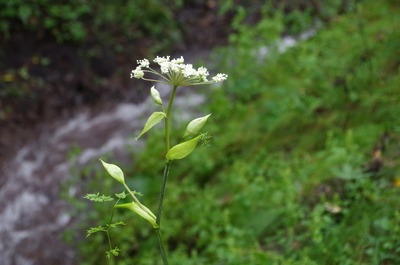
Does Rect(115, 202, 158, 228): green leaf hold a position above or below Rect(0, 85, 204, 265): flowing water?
below

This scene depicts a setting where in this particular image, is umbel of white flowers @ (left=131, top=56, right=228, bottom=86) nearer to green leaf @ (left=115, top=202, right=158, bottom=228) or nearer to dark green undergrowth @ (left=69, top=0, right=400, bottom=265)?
green leaf @ (left=115, top=202, right=158, bottom=228)

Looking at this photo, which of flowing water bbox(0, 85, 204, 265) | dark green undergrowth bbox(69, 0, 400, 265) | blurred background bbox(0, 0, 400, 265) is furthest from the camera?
flowing water bbox(0, 85, 204, 265)

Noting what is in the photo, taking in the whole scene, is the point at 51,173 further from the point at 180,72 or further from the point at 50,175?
the point at 180,72

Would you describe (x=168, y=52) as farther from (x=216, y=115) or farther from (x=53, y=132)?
(x=216, y=115)

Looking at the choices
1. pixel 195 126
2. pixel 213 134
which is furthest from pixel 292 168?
pixel 195 126

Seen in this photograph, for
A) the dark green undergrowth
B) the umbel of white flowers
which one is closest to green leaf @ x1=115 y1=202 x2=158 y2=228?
the umbel of white flowers

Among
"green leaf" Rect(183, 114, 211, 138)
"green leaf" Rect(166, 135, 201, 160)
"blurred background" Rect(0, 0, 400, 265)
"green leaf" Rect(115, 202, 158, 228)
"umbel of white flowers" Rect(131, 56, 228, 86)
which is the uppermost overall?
"blurred background" Rect(0, 0, 400, 265)
